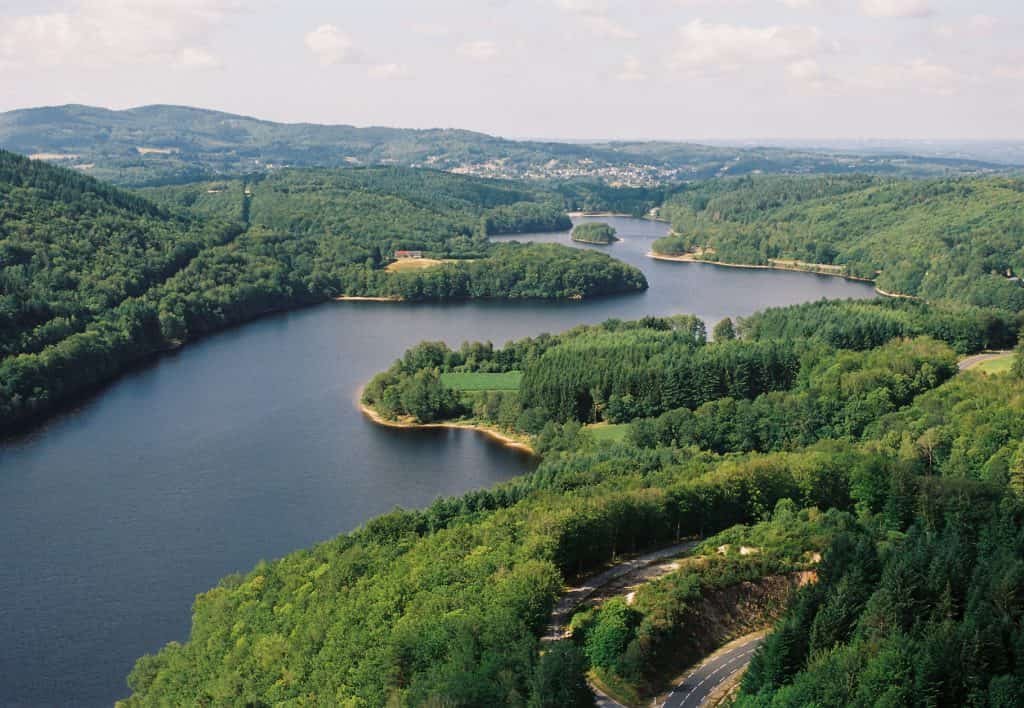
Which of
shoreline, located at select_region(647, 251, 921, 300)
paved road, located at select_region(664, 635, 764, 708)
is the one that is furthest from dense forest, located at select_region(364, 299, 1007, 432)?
shoreline, located at select_region(647, 251, 921, 300)

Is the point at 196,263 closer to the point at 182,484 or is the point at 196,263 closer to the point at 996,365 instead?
the point at 182,484

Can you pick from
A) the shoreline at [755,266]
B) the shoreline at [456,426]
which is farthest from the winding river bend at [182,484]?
the shoreline at [755,266]

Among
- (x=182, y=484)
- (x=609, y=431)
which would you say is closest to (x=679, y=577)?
(x=609, y=431)

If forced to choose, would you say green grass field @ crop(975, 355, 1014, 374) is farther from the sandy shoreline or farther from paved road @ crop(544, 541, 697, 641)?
the sandy shoreline

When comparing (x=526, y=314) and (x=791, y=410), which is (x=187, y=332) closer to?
(x=526, y=314)

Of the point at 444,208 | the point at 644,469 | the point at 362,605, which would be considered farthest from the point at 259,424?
the point at 444,208

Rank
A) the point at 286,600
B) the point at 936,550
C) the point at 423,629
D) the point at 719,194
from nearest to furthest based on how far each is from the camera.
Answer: the point at 423,629, the point at 936,550, the point at 286,600, the point at 719,194
